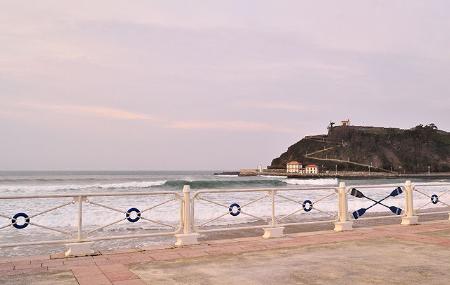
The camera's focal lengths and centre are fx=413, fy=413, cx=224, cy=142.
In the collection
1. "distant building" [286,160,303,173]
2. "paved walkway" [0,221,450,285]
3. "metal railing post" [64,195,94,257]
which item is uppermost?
"distant building" [286,160,303,173]

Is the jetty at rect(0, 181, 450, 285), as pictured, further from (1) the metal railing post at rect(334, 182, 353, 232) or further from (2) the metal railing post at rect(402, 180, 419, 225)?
(2) the metal railing post at rect(402, 180, 419, 225)

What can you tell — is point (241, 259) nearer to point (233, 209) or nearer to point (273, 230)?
point (233, 209)

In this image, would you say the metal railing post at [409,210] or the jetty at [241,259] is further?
the metal railing post at [409,210]

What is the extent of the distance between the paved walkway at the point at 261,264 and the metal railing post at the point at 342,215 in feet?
4.45

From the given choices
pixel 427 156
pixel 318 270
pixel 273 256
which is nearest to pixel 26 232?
pixel 273 256

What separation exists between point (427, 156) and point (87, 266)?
172 meters

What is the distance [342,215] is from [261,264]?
15.1 feet

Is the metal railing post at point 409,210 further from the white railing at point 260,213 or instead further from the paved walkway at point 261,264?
the paved walkway at point 261,264

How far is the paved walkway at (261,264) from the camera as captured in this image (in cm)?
540

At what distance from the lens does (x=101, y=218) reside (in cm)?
1546

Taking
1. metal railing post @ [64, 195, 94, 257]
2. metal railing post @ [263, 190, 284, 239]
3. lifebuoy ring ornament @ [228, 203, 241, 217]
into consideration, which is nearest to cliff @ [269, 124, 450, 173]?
metal railing post @ [263, 190, 284, 239]

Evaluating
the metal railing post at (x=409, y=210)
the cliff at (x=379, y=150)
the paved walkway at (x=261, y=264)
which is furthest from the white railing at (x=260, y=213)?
the cliff at (x=379, y=150)

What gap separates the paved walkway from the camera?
540 cm

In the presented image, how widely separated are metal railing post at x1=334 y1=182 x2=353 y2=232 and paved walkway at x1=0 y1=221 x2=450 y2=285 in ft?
4.45
